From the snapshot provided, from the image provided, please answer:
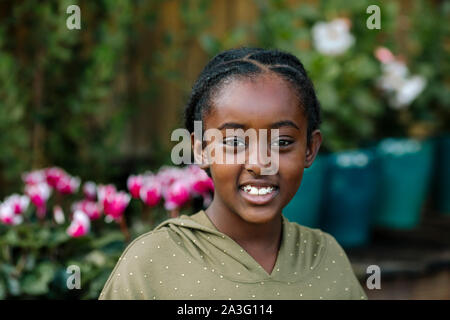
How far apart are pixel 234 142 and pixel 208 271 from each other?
0.34 m

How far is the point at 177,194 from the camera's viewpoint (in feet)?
9.05

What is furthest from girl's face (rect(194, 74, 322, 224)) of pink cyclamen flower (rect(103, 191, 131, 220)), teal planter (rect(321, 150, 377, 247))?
teal planter (rect(321, 150, 377, 247))

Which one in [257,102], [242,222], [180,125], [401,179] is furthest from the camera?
[401,179]

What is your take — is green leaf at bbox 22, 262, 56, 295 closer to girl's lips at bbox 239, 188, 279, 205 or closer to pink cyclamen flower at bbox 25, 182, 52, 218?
pink cyclamen flower at bbox 25, 182, 52, 218

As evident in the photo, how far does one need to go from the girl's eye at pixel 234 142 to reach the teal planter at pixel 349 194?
203 centimetres

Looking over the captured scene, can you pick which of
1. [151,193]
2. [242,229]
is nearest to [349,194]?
[151,193]

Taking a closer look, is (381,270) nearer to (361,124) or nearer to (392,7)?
(361,124)

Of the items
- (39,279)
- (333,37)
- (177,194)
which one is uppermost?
(333,37)

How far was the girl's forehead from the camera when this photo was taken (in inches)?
64.2

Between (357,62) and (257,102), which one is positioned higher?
(357,62)

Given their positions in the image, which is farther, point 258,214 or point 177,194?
point 177,194

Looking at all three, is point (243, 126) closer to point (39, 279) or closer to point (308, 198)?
point (39, 279)

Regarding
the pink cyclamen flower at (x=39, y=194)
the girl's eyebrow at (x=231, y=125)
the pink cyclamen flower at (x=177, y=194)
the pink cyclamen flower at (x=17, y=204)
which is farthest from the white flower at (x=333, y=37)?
the girl's eyebrow at (x=231, y=125)

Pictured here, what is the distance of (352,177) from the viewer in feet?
12.0
